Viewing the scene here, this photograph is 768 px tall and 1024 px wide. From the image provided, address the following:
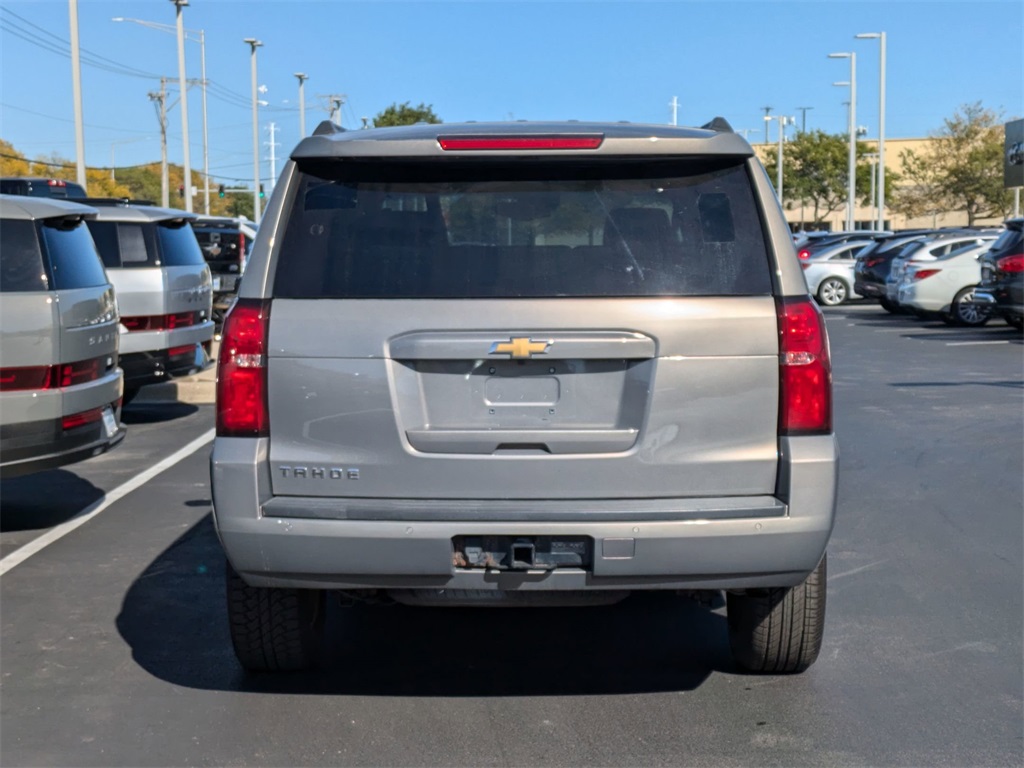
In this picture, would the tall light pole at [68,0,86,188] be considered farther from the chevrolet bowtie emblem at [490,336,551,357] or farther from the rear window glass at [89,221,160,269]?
the chevrolet bowtie emblem at [490,336,551,357]

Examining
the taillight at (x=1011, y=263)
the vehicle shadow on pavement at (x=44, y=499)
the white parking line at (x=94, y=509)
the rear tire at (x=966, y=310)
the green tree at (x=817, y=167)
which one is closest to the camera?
the white parking line at (x=94, y=509)

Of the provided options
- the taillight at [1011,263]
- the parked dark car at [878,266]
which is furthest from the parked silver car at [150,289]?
the parked dark car at [878,266]

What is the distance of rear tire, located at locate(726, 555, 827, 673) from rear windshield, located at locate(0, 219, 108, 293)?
14.7 ft

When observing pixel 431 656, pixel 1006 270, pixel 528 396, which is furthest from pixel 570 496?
pixel 1006 270

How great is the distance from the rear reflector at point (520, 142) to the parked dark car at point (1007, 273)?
676 inches

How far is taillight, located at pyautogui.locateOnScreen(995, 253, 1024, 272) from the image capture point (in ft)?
64.7

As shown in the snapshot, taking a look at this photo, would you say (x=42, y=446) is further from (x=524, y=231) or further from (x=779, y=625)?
(x=779, y=625)

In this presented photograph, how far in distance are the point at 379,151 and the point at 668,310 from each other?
1083 mm

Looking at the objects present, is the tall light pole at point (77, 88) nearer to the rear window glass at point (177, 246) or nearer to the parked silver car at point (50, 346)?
the rear window glass at point (177, 246)

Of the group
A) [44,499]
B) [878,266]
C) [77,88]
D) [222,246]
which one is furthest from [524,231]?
[77,88]

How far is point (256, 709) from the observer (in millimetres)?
4773

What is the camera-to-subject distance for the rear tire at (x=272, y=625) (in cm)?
478

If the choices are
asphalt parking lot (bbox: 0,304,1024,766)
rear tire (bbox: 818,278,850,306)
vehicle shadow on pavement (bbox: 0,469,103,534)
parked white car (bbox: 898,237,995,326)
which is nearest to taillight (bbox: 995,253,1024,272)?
parked white car (bbox: 898,237,995,326)

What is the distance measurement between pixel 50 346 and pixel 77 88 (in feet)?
80.1
